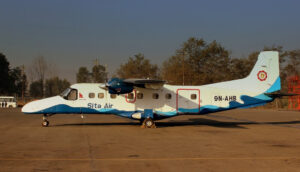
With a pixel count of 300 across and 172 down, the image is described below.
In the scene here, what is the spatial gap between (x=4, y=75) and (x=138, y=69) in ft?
103

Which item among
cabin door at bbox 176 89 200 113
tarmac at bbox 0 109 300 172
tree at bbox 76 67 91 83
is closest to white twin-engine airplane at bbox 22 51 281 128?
cabin door at bbox 176 89 200 113

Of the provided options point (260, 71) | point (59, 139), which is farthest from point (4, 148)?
point (260, 71)

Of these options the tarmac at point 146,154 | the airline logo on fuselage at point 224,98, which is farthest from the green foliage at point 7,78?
the tarmac at point 146,154

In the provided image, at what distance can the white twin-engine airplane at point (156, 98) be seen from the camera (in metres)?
17.4

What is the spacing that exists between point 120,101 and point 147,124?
2.16 m

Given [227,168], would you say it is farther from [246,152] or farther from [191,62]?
[191,62]

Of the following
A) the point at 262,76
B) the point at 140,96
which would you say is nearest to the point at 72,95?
the point at 140,96

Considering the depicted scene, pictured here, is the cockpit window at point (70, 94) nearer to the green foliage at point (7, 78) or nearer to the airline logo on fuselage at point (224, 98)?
the airline logo on fuselage at point (224, 98)

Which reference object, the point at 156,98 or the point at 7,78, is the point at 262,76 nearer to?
the point at 156,98

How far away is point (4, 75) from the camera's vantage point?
67.8 meters

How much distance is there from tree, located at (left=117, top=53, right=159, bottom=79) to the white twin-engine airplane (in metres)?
51.5

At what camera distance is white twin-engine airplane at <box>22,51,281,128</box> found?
17359 mm

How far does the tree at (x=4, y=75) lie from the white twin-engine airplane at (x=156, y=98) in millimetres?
57123

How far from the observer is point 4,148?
10172 millimetres
